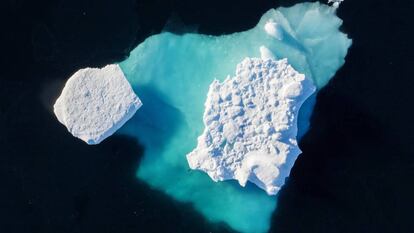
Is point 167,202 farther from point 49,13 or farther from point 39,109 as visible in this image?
point 49,13

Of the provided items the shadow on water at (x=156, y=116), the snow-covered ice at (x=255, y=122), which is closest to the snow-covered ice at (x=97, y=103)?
the shadow on water at (x=156, y=116)

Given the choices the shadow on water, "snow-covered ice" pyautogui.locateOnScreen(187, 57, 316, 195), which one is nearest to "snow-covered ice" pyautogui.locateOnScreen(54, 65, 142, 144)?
the shadow on water

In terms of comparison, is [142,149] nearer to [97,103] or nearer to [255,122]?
[97,103]

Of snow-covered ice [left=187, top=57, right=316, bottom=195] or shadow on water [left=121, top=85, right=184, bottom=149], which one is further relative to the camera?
shadow on water [left=121, top=85, right=184, bottom=149]

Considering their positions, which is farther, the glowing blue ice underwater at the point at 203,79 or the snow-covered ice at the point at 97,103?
the glowing blue ice underwater at the point at 203,79

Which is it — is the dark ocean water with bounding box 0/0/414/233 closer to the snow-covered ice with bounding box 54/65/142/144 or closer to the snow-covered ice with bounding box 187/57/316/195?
the snow-covered ice with bounding box 54/65/142/144

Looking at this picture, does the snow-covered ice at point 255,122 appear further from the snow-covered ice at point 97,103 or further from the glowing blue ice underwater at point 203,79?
the snow-covered ice at point 97,103
